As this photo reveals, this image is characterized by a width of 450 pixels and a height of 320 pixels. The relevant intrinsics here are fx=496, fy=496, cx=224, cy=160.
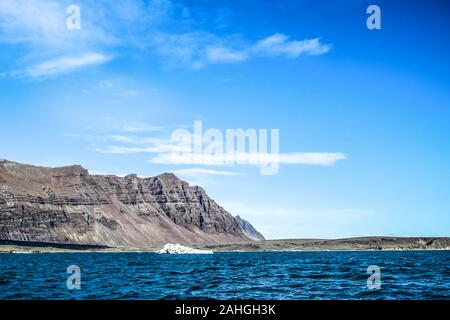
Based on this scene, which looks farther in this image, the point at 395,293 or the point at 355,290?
the point at 355,290

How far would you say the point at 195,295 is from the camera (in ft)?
115
